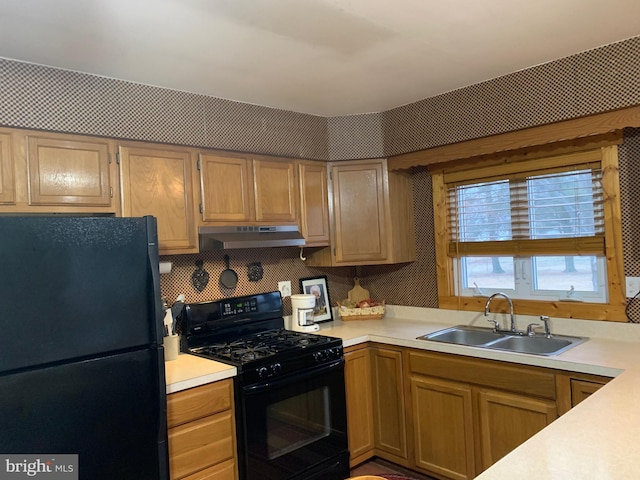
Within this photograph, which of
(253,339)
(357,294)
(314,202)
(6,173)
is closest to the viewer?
(6,173)

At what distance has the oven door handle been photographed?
2.33m

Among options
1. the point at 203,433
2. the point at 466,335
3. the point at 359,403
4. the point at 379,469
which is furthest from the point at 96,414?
the point at 466,335

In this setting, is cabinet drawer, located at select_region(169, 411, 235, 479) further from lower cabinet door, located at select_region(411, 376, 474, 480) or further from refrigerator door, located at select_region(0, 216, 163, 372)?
lower cabinet door, located at select_region(411, 376, 474, 480)

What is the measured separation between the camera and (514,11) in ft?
6.01

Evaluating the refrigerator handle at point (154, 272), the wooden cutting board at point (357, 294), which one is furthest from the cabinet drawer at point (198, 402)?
the wooden cutting board at point (357, 294)

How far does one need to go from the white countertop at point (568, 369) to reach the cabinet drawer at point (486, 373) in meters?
0.05

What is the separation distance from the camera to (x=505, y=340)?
2775mm

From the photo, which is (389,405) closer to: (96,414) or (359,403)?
(359,403)

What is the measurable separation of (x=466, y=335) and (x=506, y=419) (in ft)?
2.22

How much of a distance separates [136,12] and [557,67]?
1.99 meters

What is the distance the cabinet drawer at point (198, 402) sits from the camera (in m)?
2.07

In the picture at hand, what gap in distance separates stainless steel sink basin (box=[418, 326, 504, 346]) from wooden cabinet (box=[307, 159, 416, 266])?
2.00 ft

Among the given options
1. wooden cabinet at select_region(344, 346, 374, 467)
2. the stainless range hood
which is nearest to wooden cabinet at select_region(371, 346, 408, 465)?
wooden cabinet at select_region(344, 346, 374, 467)
